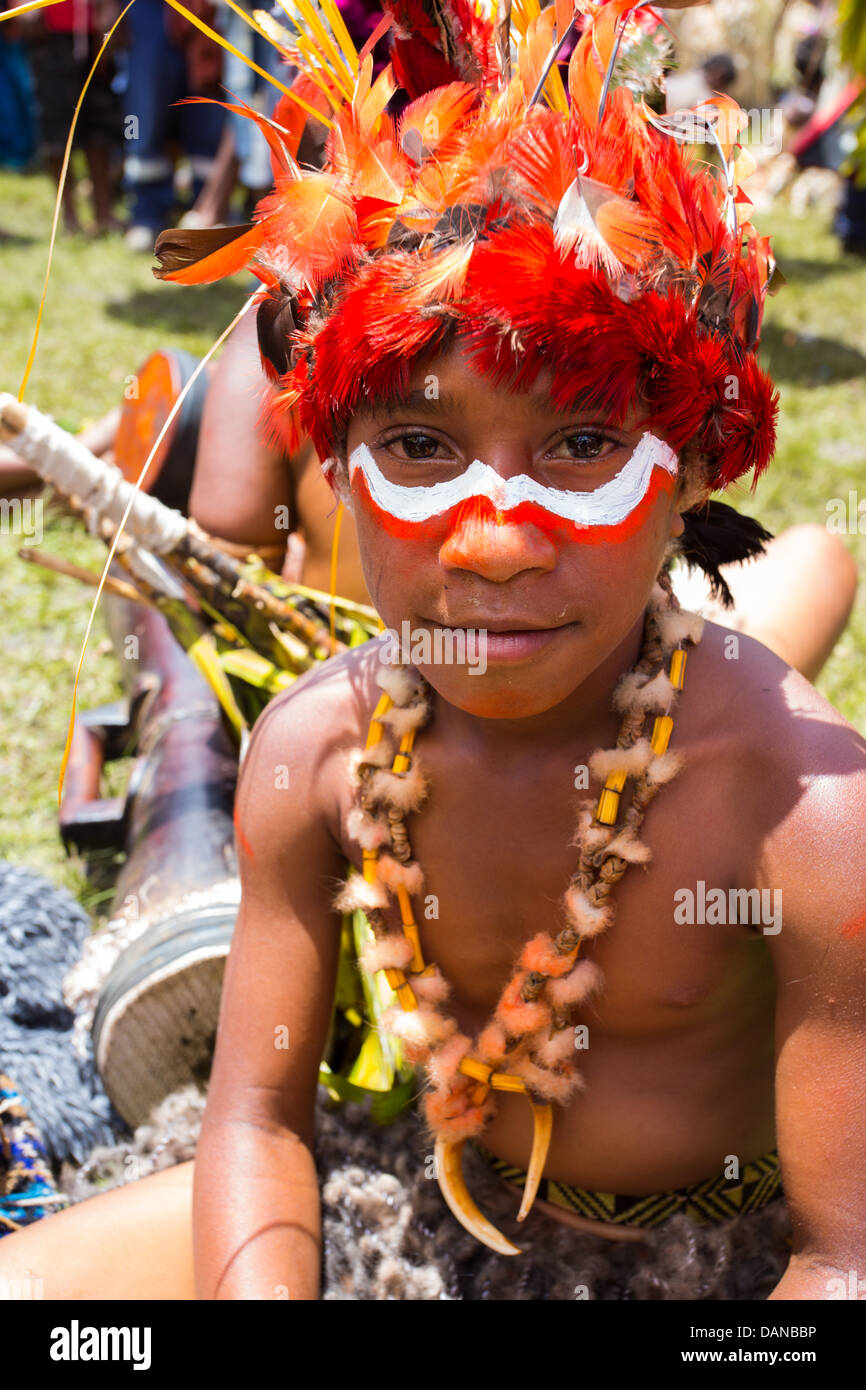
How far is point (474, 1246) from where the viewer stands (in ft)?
5.95

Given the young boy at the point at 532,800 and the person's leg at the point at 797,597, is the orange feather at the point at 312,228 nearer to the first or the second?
the young boy at the point at 532,800

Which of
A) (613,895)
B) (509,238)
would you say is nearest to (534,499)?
(509,238)

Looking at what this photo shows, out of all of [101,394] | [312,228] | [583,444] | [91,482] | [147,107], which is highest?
[147,107]

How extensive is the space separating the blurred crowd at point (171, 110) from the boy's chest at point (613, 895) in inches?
228

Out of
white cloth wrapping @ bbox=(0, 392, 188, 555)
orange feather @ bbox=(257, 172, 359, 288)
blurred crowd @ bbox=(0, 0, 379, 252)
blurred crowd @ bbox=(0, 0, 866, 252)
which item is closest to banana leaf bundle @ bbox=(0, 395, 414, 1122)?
white cloth wrapping @ bbox=(0, 392, 188, 555)

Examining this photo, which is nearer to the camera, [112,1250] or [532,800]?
[532,800]

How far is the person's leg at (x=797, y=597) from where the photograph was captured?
267 centimetres

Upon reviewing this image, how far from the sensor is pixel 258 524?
9.34 ft

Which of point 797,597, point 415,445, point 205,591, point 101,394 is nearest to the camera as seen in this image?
point 415,445

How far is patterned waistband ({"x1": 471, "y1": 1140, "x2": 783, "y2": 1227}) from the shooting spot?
1.73 m

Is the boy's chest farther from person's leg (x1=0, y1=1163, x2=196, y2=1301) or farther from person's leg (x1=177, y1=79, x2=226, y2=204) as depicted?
person's leg (x1=177, y1=79, x2=226, y2=204)

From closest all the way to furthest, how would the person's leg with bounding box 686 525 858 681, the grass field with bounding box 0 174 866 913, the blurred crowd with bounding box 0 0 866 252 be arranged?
the person's leg with bounding box 686 525 858 681
the grass field with bounding box 0 174 866 913
the blurred crowd with bounding box 0 0 866 252

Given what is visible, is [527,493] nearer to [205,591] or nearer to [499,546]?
[499,546]

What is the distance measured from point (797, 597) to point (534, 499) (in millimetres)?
1631
